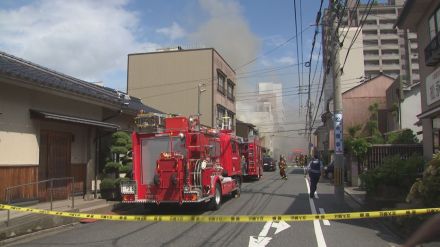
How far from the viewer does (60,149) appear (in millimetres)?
17766

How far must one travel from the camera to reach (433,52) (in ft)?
52.4

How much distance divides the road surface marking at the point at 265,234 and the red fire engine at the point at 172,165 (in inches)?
120

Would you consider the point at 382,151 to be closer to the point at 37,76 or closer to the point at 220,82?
the point at 37,76

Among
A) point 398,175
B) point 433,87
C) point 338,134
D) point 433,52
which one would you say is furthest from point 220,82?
point 398,175

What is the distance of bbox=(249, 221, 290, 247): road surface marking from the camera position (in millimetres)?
9625

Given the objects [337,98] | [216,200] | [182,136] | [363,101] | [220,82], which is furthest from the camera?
[220,82]

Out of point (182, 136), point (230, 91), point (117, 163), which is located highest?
point (230, 91)

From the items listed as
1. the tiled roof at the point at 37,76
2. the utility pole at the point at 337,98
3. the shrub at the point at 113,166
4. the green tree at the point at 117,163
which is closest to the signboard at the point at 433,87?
the utility pole at the point at 337,98

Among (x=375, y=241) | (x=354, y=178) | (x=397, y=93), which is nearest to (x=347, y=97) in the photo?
(x=397, y=93)

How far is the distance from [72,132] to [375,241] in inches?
487

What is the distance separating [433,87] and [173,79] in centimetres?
3836

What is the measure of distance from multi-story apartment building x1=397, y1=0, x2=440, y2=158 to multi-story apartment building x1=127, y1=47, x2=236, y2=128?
31.6m

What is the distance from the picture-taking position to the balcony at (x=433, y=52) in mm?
15606

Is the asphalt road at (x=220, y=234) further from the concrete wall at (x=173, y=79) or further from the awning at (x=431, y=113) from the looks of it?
the concrete wall at (x=173, y=79)
